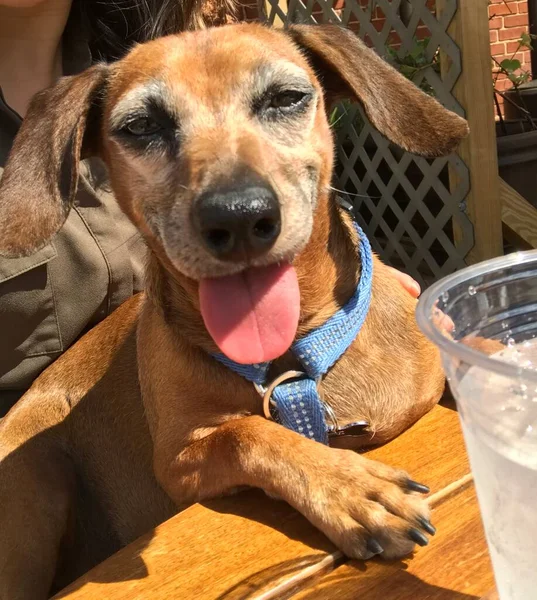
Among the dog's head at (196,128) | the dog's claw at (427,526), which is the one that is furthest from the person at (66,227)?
the dog's claw at (427,526)

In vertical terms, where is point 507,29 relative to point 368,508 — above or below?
above

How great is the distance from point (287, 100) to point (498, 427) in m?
1.24

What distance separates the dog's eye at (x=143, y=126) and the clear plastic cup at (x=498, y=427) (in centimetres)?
109

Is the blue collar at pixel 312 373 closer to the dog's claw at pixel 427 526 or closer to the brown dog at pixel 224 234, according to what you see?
the brown dog at pixel 224 234

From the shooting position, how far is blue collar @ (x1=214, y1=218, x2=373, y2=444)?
146 cm

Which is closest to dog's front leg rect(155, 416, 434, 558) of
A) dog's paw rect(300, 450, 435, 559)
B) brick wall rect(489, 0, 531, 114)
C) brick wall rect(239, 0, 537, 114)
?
dog's paw rect(300, 450, 435, 559)

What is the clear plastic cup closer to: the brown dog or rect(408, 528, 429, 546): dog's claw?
rect(408, 528, 429, 546): dog's claw

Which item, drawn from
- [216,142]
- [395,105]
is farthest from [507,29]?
[216,142]

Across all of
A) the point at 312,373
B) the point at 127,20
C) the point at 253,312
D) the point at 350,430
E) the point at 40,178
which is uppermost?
the point at 127,20

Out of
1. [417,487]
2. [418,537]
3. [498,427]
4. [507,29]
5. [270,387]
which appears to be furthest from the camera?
[507,29]

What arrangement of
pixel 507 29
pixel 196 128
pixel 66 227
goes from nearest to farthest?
pixel 196 128 < pixel 66 227 < pixel 507 29

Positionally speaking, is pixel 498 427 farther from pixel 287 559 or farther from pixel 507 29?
pixel 507 29

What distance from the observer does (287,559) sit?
1.14 metres

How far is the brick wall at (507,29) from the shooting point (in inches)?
265
